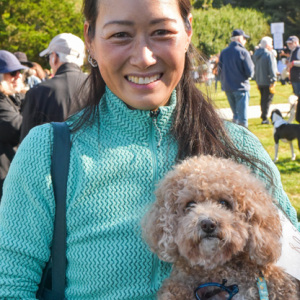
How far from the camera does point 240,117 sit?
11547mm

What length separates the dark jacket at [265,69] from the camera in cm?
1349

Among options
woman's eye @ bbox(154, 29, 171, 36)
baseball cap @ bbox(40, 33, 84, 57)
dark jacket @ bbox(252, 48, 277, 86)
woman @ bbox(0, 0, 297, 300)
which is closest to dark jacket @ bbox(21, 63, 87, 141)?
baseball cap @ bbox(40, 33, 84, 57)

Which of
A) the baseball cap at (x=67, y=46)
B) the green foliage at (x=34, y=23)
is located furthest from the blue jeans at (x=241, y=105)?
the green foliage at (x=34, y=23)

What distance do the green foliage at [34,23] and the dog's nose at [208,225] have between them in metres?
26.3

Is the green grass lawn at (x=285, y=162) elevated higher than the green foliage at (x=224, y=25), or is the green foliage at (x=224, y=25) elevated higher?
the green foliage at (x=224, y=25)

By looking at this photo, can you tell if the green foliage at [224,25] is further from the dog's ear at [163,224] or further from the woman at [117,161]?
the dog's ear at [163,224]

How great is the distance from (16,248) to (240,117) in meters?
10.5

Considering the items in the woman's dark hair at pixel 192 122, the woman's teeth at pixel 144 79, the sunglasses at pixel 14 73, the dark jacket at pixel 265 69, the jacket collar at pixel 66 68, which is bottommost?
the dark jacket at pixel 265 69

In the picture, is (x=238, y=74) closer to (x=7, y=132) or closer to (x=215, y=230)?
(x=7, y=132)

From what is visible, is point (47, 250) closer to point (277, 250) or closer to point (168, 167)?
point (168, 167)

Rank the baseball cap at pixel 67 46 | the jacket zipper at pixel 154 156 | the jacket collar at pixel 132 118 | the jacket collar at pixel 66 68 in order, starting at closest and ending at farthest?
1. the jacket zipper at pixel 154 156
2. the jacket collar at pixel 132 118
3. the jacket collar at pixel 66 68
4. the baseball cap at pixel 67 46

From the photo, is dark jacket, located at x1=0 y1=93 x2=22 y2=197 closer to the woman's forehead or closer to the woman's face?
the woman's face

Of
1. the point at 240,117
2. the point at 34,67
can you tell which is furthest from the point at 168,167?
the point at 34,67

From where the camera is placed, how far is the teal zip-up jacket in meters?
1.57
